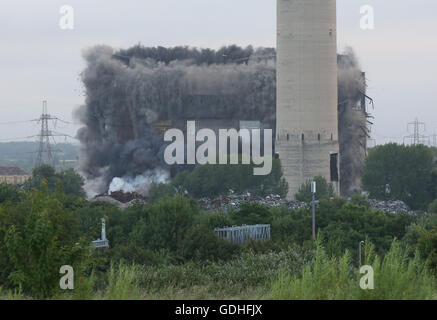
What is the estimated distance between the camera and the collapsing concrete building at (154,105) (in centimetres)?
8606

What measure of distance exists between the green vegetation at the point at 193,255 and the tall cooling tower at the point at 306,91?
81.9 ft

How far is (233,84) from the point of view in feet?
285

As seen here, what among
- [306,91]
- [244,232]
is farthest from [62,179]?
[244,232]

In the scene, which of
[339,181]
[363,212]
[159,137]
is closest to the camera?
[363,212]

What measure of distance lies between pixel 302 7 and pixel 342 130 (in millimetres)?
17876

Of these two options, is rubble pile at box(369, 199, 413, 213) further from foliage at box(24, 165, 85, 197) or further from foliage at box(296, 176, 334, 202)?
foliage at box(24, 165, 85, 197)

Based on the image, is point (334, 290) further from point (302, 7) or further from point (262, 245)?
point (302, 7)

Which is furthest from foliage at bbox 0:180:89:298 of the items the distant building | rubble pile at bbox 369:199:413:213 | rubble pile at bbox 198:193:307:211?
the distant building

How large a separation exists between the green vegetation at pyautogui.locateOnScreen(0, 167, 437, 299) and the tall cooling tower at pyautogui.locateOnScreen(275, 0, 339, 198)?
2495 cm

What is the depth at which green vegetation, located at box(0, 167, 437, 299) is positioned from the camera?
13.7 meters

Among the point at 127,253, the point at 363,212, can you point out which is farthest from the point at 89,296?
the point at 363,212

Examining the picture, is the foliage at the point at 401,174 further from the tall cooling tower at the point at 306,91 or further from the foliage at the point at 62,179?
the foliage at the point at 62,179

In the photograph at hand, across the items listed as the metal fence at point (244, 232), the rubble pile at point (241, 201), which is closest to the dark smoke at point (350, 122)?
the rubble pile at point (241, 201)

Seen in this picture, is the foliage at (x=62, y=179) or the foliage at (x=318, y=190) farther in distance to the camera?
the foliage at (x=62, y=179)
